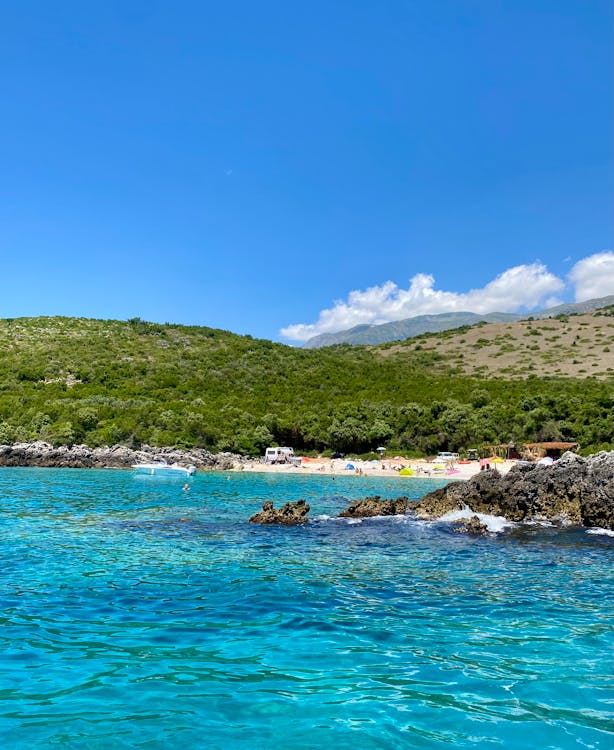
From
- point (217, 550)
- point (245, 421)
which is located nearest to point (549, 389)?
point (245, 421)

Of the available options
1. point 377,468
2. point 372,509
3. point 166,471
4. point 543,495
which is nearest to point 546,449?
point 377,468

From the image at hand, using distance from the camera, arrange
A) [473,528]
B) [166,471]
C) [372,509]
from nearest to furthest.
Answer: [473,528]
[372,509]
[166,471]

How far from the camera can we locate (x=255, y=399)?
80.1m

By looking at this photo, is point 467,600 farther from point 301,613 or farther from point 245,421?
point 245,421

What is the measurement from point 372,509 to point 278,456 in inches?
1602

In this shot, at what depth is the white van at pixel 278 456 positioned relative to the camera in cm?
6512

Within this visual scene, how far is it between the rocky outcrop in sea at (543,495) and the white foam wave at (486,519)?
0.29m

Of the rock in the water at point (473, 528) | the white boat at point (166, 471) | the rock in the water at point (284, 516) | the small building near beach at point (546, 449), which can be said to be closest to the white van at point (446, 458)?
the small building near beach at point (546, 449)

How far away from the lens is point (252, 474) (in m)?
55.9

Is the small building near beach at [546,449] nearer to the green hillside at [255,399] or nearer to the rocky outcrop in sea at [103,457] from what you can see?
the green hillside at [255,399]

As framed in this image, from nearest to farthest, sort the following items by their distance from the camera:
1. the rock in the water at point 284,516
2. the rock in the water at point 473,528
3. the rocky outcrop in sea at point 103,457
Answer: the rock in the water at point 473,528, the rock in the water at point 284,516, the rocky outcrop in sea at point 103,457

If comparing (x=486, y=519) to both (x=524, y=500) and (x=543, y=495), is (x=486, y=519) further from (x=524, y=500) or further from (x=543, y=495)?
(x=543, y=495)

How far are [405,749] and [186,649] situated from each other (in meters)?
3.79

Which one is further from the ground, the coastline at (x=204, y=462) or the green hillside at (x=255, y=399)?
the green hillside at (x=255, y=399)
